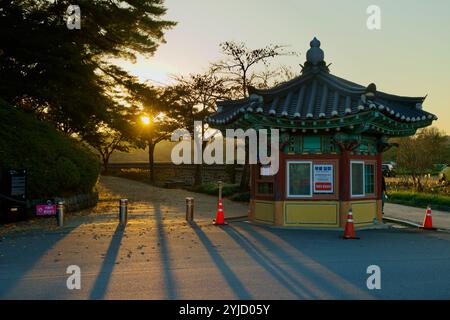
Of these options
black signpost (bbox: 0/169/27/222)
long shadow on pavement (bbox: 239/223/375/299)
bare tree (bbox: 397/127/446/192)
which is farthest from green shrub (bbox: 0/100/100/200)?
bare tree (bbox: 397/127/446/192)

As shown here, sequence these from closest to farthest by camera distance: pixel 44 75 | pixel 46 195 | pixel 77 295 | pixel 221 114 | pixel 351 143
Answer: pixel 77 295
pixel 351 143
pixel 221 114
pixel 46 195
pixel 44 75

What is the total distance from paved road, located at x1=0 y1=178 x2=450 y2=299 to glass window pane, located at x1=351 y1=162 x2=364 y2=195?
1402 mm

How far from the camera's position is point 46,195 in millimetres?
18344

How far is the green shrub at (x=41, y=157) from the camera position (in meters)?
17.5

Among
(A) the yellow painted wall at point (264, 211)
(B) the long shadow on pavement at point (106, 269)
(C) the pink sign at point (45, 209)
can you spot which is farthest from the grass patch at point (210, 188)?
(B) the long shadow on pavement at point (106, 269)

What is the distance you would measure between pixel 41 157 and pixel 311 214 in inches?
412

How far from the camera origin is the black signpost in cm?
1590

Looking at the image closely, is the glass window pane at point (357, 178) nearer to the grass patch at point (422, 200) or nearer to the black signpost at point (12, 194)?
the grass patch at point (422, 200)

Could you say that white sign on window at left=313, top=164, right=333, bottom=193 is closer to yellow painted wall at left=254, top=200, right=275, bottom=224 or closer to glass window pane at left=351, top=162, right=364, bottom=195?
glass window pane at left=351, top=162, right=364, bottom=195

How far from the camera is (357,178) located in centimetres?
1539

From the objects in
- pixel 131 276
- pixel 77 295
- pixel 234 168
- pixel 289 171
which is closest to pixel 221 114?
pixel 289 171

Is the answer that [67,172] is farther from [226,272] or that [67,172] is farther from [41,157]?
[226,272]

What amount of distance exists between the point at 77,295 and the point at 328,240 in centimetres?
753
